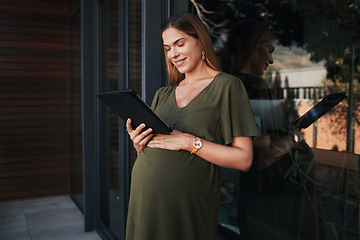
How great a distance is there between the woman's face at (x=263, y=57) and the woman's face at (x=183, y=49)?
25.9 inches

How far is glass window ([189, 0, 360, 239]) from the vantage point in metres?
1.33

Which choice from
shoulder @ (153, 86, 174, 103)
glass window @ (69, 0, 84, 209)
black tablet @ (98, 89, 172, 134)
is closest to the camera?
black tablet @ (98, 89, 172, 134)

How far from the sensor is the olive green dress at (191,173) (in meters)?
1.26

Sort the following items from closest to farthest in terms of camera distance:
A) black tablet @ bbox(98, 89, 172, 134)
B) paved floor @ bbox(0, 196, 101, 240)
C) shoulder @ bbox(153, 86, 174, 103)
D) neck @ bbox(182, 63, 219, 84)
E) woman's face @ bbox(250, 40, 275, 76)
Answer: black tablet @ bbox(98, 89, 172, 134) → neck @ bbox(182, 63, 219, 84) → shoulder @ bbox(153, 86, 174, 103) → woman's face @ bbox(250, 40, 275, 76) → paved floor @ bbox(0, 196, 101, 240)

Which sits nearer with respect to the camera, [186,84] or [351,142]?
[351,142]

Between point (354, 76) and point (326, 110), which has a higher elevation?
point (354, 76)

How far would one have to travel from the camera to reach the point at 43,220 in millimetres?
3990

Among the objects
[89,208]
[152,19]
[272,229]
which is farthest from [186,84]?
[89,208]

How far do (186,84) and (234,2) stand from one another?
1.55 metres

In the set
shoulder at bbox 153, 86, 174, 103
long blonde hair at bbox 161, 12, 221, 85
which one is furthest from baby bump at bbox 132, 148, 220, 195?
long blonde hair at bbox 161, 12, 221, 85

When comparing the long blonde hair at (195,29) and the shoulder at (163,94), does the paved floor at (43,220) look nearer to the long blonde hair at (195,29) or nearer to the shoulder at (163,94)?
the shoulder at (163,94)

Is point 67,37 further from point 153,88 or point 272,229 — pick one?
point 272,229

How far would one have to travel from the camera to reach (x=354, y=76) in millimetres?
1275

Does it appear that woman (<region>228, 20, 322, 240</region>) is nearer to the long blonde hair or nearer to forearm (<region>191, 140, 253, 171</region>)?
forearm (<region>191, 140, 253, 171</region>)
